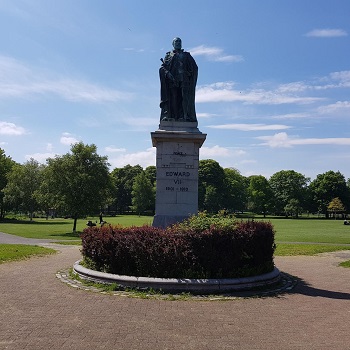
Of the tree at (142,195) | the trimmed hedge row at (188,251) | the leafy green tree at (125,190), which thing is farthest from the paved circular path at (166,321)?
the leafy green tree at (125,190)

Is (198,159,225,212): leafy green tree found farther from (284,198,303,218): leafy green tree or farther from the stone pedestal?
the stone pedestal

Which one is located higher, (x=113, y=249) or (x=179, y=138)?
(x=179, y=138)

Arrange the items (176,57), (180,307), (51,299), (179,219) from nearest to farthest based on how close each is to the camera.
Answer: (180,307)
(51,299)
(179,219)
(176,57)

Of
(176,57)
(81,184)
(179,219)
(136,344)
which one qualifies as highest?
(176,57)

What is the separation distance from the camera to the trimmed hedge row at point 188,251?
10273 millimetres

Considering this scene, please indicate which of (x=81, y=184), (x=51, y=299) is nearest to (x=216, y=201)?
(x=81, y=184)

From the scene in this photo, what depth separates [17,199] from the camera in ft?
197

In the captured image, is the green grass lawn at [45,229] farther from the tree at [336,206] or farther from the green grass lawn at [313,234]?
the tree at [336,206]

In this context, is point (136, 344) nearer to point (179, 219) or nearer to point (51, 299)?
point (51, 299)

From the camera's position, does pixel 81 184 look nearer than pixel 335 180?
Yes

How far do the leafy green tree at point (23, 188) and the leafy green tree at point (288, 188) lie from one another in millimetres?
61728

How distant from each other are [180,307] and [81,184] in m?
30.3

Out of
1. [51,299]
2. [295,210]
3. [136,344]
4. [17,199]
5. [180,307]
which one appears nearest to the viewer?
[136,344]

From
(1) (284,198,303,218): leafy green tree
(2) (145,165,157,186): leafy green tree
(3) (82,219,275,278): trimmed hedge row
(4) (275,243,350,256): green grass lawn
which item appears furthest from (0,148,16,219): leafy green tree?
(1) (284,198,303,218): leafy green tree
